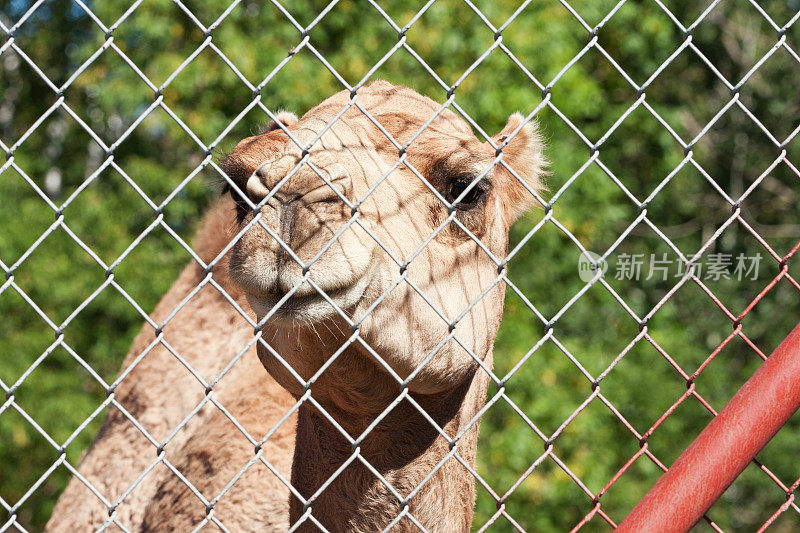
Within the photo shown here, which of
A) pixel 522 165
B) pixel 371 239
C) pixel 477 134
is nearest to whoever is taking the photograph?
pixel 371 239

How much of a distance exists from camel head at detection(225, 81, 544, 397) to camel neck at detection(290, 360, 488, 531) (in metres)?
0.13

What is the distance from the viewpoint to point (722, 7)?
13141mm

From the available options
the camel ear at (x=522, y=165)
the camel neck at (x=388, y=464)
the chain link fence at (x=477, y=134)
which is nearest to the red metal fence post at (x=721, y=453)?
the camel neck at (x=388, y=464)

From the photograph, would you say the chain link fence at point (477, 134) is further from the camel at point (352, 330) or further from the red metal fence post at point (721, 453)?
the red metal fence post at point (721, 453)

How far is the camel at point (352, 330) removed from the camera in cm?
185

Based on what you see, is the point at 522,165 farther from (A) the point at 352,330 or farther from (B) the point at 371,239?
(A) the point at 352,330

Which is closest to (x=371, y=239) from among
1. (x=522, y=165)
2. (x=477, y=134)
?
(x=522, y=165)

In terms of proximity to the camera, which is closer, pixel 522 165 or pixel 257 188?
pixel 257 188

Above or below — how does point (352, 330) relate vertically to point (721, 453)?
above

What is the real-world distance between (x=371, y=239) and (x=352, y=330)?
0.23 m

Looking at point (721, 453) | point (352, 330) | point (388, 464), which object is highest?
point (352, 330)

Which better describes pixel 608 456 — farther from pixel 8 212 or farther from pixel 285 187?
pixel 285 187

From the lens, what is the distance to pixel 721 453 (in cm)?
179

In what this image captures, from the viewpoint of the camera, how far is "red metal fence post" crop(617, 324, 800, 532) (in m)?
1.78
